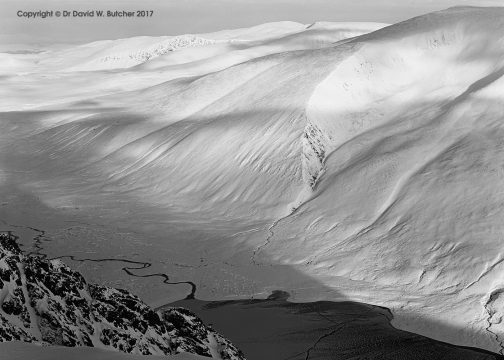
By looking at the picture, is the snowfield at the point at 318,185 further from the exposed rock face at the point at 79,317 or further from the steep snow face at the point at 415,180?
the exposed rock face at the point at 79,317

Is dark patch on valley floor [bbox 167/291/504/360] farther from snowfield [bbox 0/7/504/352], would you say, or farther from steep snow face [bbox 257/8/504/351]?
steep snow face [bbox 257/8/504/351]

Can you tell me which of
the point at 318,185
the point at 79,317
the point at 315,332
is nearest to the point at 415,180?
the point at 318,185

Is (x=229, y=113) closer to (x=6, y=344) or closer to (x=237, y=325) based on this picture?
(x=237, y=325)

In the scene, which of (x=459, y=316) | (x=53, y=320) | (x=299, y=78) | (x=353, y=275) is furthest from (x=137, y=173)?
(x=53, y=320)

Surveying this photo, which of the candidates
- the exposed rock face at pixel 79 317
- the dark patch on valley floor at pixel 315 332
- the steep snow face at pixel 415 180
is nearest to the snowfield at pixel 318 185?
the steep snow face at pixel 415 180

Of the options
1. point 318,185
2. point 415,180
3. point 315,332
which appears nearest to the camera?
point 315,332

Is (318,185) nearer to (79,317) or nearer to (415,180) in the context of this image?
(415,180)
